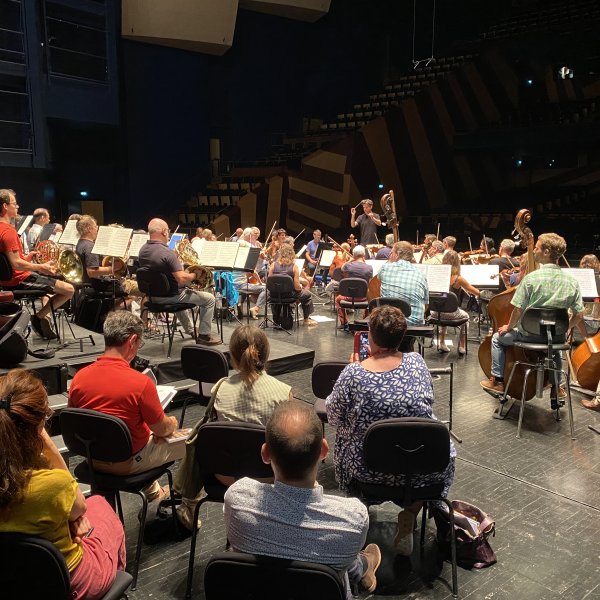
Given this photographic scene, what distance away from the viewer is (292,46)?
18.6 meters

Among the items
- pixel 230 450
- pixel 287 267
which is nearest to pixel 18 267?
pixel 230 450

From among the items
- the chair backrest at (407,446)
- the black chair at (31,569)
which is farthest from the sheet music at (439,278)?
the black chair at (31,569)

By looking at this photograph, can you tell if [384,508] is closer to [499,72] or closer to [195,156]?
[195,156]

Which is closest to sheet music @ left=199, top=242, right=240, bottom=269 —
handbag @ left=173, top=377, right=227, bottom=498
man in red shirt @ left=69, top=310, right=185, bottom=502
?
man in red shirt @ left=69, top=310, right=185, bottom=502

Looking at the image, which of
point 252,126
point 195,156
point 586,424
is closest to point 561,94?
point 252,126

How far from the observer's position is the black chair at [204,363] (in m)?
3.86

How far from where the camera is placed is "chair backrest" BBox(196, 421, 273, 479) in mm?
2518

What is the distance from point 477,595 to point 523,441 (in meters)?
2.03

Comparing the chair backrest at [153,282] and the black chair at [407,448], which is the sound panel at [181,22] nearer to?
the chair backrest at [153,282]

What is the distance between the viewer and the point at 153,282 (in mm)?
5836

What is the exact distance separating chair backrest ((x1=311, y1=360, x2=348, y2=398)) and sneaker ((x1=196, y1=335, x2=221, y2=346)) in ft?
8.97

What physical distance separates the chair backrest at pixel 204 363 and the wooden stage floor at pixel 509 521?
2.87 ft

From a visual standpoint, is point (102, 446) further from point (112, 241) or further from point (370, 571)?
point (112, 241)

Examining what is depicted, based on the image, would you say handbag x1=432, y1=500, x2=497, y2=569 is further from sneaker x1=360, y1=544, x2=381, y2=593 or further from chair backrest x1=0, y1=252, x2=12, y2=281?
chair backrest x1=0, y1=252, x2=12, y2=281
